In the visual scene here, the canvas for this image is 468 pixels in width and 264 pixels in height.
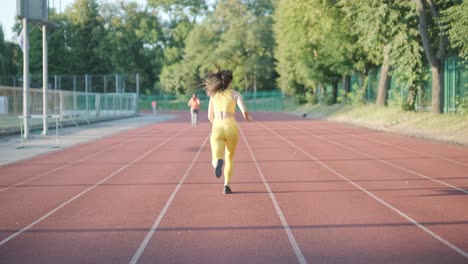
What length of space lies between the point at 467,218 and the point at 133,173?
23.4 feet

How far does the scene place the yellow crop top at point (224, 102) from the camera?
9172 mm

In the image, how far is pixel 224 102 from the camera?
918 centimetres

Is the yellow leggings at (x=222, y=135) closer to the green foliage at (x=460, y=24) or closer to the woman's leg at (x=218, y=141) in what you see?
the woman's leg at (x=218, y=141)

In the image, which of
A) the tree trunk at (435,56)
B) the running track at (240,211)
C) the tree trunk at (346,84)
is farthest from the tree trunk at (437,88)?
the tree trunk at (346,84)

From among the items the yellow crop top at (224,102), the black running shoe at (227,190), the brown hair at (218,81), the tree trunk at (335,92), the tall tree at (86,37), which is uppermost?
the tall tree at (86,37)

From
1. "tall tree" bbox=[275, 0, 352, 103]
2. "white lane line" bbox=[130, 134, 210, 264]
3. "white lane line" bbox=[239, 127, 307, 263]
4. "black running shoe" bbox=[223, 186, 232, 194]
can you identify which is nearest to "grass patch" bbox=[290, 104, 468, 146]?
"tall tree" bbox=[275, 0, 352, 103]

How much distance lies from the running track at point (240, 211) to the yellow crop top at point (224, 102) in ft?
4.36

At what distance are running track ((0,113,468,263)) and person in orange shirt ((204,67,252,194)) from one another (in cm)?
70

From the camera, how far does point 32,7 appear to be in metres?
24.0

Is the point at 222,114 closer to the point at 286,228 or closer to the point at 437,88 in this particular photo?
the point at 286,228

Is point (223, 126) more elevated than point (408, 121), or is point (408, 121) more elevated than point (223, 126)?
point (223, 126)

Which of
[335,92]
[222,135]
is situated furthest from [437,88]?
[335,92]

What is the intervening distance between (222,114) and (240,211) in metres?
1.66

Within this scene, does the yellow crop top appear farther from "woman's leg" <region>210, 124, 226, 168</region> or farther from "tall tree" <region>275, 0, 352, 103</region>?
"tall tree" <region>275, 0, 352, 103</region>
